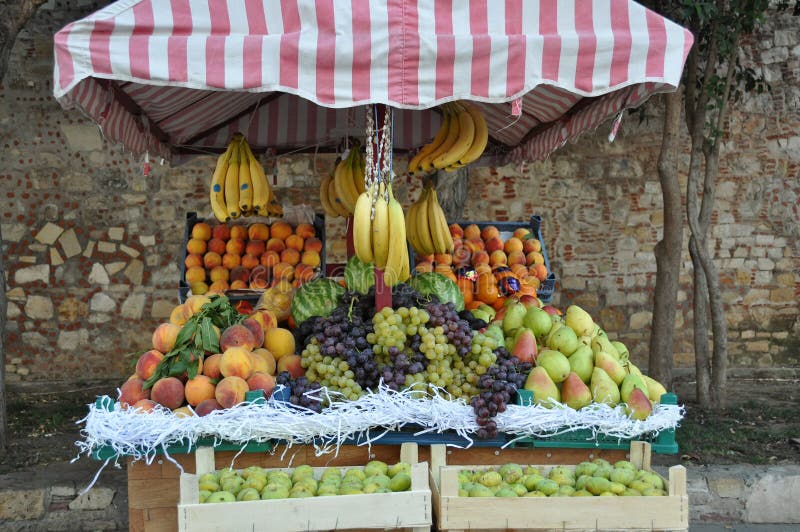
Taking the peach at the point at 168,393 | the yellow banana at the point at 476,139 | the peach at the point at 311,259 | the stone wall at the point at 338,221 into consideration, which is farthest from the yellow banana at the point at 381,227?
the stone wall at the point at 338,221

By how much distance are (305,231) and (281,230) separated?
171 mm

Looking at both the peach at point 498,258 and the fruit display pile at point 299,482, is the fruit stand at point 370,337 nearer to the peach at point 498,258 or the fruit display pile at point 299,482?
the fruit display pile at point 299,482

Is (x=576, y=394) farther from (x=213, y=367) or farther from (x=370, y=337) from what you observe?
(x=213, y=367)

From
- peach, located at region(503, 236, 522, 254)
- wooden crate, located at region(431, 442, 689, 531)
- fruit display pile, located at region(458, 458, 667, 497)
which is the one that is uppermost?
peach, located at region(503, 236, 522, 254)

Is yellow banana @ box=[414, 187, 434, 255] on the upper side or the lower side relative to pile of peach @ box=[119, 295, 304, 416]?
upper

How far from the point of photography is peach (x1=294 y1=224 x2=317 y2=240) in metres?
5.23

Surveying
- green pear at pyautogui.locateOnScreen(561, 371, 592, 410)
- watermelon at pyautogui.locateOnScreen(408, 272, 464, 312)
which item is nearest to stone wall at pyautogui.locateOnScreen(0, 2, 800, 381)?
watermelon at pyautogui.locateOnScreen(408, 272, 464, 312)

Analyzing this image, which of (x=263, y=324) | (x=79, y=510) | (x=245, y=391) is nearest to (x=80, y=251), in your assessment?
(x=79, y=510)

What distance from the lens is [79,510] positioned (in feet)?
15.6

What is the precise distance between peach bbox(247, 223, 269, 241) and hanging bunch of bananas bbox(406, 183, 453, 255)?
114 centimetres

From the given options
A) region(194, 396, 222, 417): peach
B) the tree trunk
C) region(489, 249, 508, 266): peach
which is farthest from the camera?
the tree trunk

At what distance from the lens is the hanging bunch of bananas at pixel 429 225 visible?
15.0 feet

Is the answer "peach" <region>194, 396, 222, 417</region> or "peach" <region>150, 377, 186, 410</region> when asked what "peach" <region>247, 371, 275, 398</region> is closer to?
"peach" <region>194, 396, 222, 417</region>

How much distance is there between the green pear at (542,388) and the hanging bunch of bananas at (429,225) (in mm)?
1393
